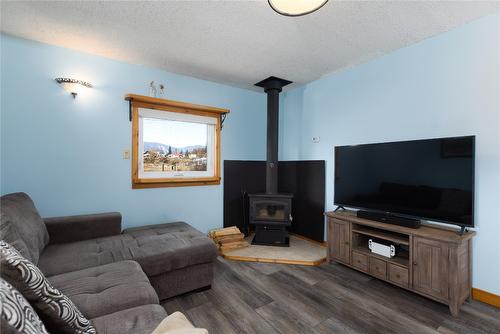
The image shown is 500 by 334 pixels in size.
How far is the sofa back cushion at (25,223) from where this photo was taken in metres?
1.57

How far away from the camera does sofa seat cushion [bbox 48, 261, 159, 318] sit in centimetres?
128

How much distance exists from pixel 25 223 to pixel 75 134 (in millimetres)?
1249

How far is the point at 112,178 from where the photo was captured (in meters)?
2.88

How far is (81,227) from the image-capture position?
2.37 meters

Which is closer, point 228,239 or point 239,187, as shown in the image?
point 228,239

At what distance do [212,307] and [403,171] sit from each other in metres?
2.25

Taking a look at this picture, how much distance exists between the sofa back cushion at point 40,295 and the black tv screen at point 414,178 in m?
2.69

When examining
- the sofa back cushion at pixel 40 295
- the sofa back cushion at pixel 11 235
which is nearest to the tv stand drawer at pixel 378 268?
the sofa back cushion at pixel 40 295

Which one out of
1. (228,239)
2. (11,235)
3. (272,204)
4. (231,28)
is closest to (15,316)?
(11,235)

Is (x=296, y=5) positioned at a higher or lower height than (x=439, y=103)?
higher

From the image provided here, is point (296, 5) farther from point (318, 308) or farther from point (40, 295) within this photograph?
point (318, 308)

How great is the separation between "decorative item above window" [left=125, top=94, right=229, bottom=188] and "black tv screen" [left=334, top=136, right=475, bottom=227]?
192 centimetres

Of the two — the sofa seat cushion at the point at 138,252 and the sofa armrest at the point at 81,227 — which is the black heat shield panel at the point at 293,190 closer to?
the sofa seat cushion at the point at 138,252

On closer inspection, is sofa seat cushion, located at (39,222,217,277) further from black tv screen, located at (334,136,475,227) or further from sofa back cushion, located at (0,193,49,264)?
black tv screen, located at (334,136,475,227)
